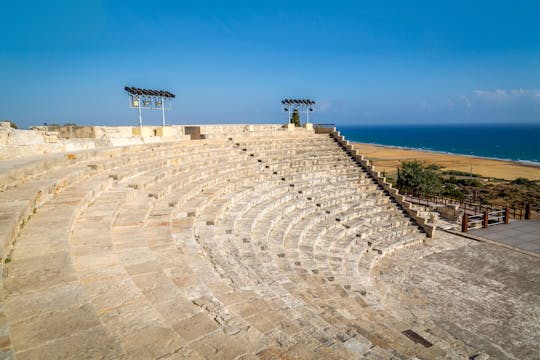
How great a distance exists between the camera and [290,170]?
16031 millimetres

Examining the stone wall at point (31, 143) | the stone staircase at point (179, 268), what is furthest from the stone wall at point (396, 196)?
→ the stone wall at point (31, 143)

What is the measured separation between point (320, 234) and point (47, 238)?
8.49 meters

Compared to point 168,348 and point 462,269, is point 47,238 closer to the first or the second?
point 168,348

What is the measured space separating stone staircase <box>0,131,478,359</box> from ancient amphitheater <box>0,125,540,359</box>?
0.08ft

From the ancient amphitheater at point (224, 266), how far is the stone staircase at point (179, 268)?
1.0 inches

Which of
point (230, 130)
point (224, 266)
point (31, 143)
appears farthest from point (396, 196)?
point (31, 143)

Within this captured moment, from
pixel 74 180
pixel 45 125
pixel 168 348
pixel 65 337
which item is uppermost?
pixel 45 125

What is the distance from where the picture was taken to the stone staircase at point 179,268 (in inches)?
103

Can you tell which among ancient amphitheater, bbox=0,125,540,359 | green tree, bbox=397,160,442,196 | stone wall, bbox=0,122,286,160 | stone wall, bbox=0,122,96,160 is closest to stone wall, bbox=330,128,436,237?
ancient amphitheater, bbox=0,125,540,359

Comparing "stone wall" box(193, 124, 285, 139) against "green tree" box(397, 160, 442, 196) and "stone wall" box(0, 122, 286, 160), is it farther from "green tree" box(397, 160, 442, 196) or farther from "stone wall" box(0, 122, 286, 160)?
"green tree" box(397, 160, 442, 196)

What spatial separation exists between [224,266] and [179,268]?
112 cm

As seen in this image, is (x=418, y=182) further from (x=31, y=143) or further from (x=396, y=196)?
(x=31, y=143)

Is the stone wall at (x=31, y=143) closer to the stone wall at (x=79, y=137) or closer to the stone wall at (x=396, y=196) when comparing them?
the stone wall at (x=79, y=137)

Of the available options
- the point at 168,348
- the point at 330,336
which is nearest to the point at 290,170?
the point at 330,336
